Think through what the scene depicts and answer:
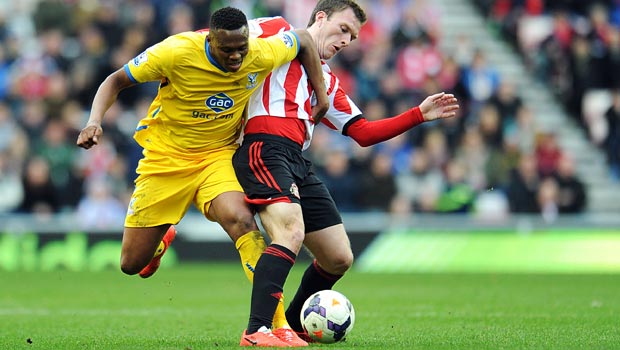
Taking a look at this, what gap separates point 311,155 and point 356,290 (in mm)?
5478

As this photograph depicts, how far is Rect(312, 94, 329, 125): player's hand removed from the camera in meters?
8.37

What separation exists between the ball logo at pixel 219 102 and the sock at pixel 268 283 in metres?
1.11

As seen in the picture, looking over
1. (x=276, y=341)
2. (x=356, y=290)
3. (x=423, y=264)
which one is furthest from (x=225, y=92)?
(x=423, y=264)

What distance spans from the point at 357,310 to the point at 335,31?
3.46 m

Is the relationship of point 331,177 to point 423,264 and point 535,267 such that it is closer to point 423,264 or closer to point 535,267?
point 423,264

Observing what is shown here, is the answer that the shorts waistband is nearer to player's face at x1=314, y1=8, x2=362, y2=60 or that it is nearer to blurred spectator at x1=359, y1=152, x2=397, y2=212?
player's face at x1=314, y1=8, x2=362, y2=60

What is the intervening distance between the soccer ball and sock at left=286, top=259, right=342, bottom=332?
512mm

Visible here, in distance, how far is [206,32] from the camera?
810 centimetres

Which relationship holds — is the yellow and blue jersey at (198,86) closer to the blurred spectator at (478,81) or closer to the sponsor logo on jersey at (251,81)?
the sponsor logo on jersey at (251,81)

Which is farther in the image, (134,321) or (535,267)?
(535,267)

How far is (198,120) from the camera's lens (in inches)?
323

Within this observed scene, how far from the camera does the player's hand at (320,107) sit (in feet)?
27.5

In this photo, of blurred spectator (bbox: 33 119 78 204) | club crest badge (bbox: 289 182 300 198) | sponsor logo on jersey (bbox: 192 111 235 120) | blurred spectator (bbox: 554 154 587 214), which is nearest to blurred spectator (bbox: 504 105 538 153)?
blurred spectator (bbox: 554 154 587 214)

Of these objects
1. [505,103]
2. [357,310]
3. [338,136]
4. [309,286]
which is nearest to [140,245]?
[309,286]
